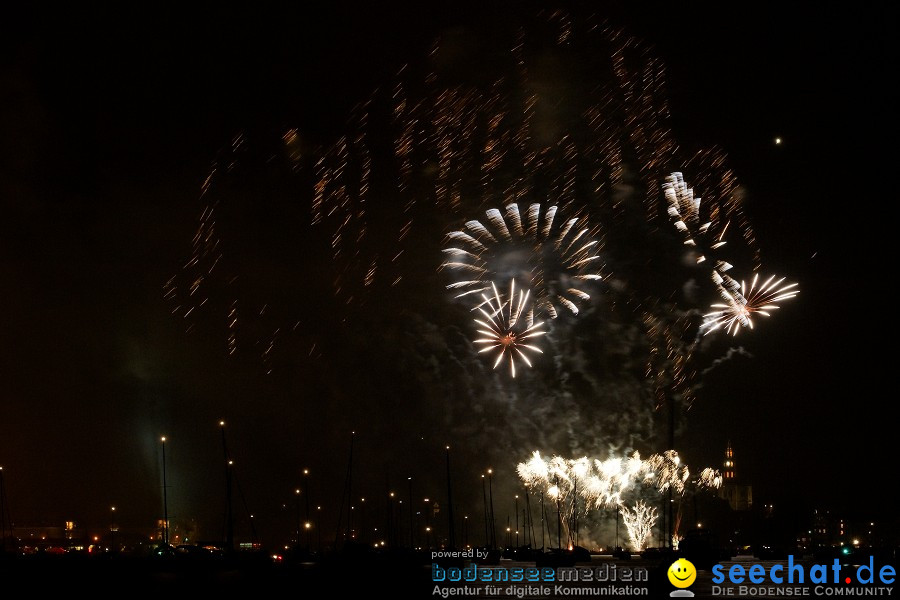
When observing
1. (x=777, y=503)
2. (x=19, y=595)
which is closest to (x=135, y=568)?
(x=19, y=595)

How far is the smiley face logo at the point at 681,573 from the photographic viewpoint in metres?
35.9

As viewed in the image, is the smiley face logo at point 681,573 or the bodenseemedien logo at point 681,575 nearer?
the bodenseemedien logo at point 681,575

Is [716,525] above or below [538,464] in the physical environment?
below

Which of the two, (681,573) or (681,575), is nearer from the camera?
(681,573)

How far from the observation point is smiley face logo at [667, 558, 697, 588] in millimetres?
35894

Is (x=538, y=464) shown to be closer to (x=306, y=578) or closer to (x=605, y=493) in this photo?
(x=605, y=493)

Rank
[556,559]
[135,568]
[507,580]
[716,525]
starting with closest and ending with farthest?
1. [507,580]
2. [135,568]
3. [556,559]
4. [716,525]

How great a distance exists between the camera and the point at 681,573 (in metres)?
36.1

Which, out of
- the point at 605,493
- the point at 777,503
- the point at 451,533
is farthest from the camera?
the point at 777,503

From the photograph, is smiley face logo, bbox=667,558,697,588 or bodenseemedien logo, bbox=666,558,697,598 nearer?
bodenseemedien logo, bbox=666,558,697,598

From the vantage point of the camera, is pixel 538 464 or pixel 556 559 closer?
pixel 556 559

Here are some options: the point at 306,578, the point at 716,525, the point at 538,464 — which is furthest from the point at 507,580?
the point at 716,525

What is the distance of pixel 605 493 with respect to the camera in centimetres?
8600

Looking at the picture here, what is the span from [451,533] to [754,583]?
36711mm
